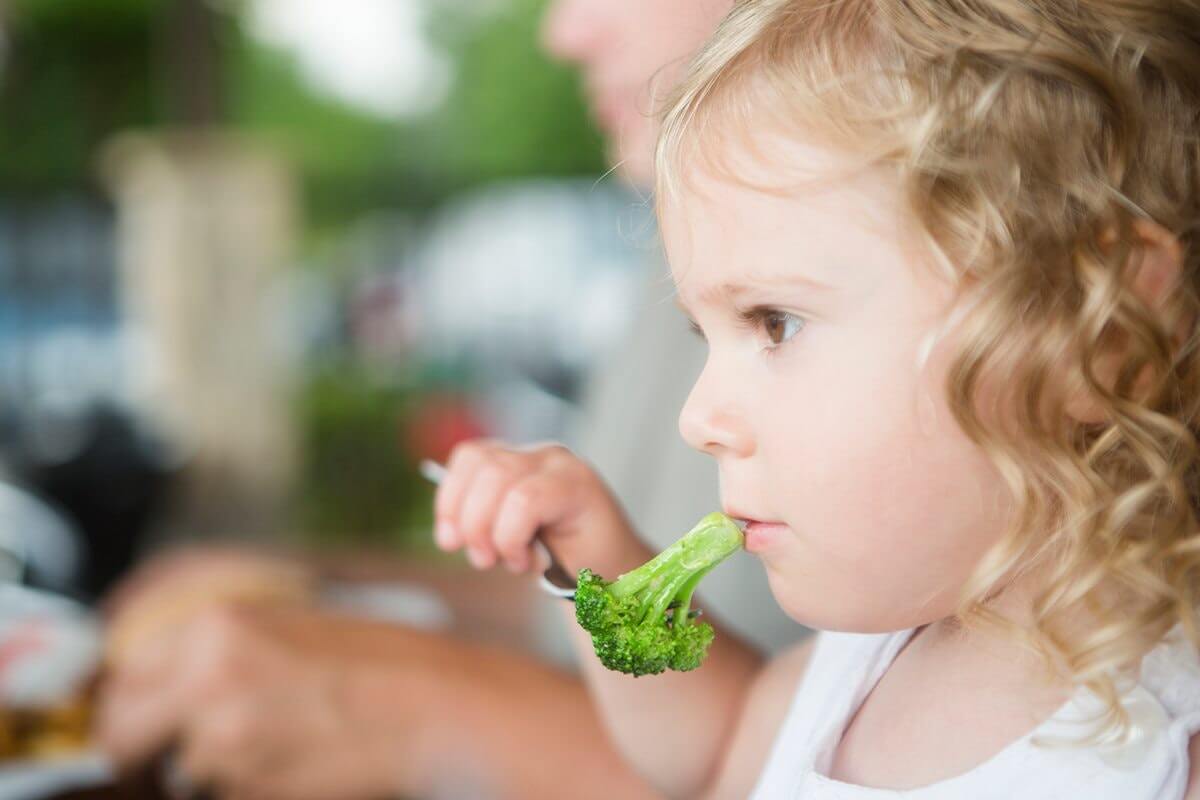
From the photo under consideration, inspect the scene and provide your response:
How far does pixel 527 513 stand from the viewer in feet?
2.77

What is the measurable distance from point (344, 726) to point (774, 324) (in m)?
0.82

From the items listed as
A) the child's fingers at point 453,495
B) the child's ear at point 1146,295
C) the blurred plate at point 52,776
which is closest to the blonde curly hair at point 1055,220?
the child's ear at point 1146,295

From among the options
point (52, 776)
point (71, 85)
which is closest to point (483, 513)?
point (52, 776)

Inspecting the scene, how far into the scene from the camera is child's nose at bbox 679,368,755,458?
2.06ft

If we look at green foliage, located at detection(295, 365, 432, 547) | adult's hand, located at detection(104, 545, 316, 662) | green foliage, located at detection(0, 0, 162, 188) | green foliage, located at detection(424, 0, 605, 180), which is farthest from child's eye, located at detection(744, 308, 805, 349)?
green foliage, located at detection(0, 0, 162, 188)

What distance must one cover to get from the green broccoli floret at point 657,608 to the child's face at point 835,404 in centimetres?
2

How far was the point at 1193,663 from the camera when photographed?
659mm

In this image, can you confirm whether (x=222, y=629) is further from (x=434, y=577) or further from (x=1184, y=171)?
(x=1184, y=171)

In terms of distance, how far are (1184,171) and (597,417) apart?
1.17m

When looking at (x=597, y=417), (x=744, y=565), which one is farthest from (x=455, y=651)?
(x=597, y=417)

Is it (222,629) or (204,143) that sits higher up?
(204,143)

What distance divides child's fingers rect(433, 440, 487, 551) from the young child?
27 cm

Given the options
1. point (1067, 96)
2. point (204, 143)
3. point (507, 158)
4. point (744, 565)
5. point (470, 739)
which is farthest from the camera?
point (507, 158)

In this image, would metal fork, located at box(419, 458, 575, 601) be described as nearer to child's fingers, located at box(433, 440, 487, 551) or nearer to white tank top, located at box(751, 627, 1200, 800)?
child's fingers, located at box(433, 440, 487, 551)
